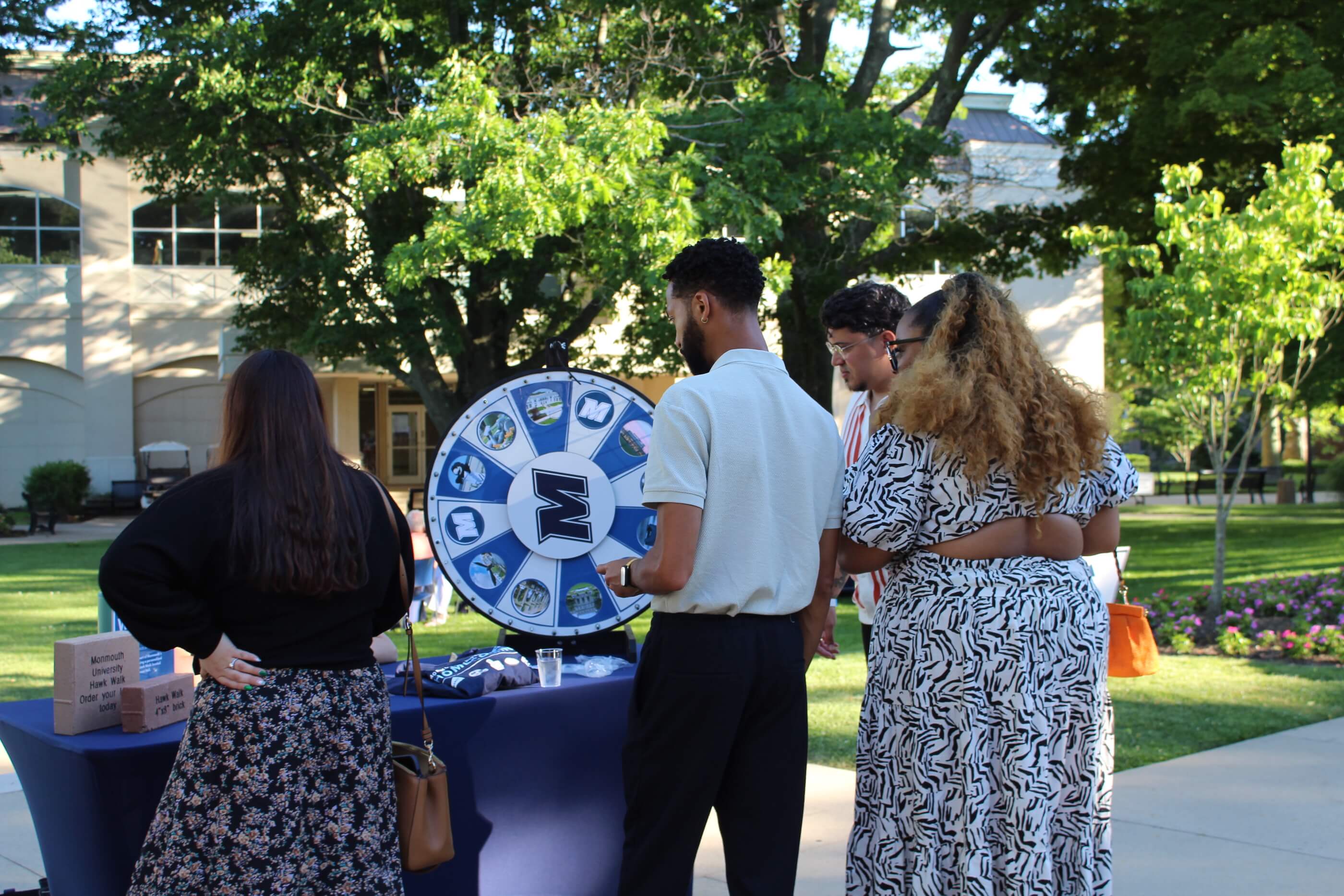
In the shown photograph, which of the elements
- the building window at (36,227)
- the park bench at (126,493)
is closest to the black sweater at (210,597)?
the park bench at (126,493)

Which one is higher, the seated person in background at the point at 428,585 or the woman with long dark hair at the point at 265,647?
the woman with long dark hair at the point at 265,647

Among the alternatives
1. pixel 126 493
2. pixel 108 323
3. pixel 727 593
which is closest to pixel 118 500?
pixel 126 493

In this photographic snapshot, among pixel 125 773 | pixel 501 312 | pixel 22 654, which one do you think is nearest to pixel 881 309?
pixel 125 773

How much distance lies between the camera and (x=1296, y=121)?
1378 cm

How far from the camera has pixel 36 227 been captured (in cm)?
3091

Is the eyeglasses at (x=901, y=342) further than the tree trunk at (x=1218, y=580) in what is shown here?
No

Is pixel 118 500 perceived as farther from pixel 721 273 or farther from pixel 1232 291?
pixel 721 273

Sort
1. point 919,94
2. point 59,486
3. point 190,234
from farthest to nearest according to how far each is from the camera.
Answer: point 190,234, point 59,486, point 919,94

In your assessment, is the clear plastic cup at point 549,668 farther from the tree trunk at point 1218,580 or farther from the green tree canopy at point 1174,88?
the green tree canopy at point 1174,88

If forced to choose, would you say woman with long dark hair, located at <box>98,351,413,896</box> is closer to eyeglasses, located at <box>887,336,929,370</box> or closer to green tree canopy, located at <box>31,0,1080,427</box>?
eyeglasses, located at <box>887,336,929,370</box>

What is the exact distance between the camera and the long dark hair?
8.46 feet

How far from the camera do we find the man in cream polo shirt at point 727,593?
263 cm

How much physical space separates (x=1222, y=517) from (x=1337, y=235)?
2.51 m

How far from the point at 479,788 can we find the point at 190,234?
103ft
